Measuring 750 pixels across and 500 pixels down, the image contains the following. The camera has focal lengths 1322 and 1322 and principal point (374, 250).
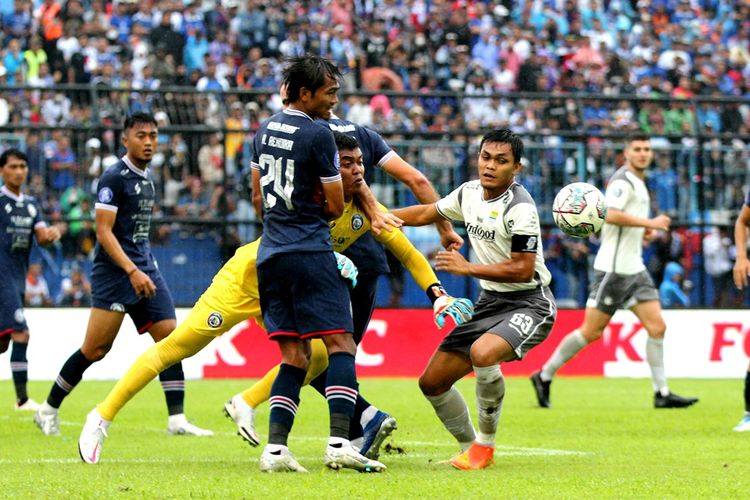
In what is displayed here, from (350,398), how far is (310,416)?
493cm

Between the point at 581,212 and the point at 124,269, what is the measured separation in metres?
3.70

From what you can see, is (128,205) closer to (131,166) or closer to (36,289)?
(131,166)

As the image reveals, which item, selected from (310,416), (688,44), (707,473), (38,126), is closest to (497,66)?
(688,44)

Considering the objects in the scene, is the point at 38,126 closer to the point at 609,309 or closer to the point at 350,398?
the point at 609,309

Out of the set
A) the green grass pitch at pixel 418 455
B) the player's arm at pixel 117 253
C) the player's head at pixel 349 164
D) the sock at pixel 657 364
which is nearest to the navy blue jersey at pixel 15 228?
the green grass pitch at pixel 418 455

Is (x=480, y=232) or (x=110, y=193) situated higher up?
(x=480, y=232)

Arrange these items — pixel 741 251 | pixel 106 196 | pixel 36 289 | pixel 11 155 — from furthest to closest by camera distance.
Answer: pixel 36 289 → pixel 11 155 → pixel 741 251 → pixel 106 196

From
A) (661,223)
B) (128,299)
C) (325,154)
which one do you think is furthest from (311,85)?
(661,223)

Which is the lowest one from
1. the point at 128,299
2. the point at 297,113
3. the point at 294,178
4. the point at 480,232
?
the point at 128,299

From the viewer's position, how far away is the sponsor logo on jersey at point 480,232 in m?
8.12

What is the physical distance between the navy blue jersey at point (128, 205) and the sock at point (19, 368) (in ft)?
9.19

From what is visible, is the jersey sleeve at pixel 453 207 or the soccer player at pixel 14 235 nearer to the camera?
the jersey sleeve at pixel 453 207

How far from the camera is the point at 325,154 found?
7.31 metres

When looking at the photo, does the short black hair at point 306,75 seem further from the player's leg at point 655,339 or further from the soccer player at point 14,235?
the player's leg at point 655,339
